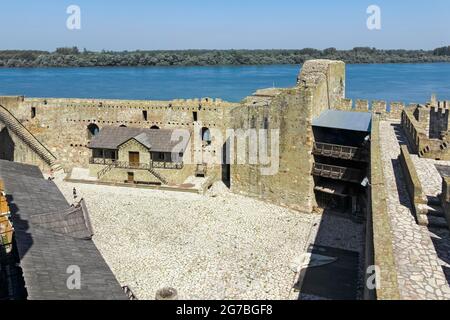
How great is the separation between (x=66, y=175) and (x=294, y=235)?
1743cm

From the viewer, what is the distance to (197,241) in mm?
19500

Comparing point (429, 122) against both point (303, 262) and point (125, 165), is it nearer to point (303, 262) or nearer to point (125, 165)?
point (303, 262)

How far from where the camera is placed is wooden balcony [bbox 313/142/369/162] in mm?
21406

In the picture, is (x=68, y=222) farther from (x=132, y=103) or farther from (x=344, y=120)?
(x=132, y=103)

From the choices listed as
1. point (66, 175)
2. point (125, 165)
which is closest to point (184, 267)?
point (125, 165)

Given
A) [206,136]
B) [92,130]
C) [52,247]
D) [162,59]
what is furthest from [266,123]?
[162,59]

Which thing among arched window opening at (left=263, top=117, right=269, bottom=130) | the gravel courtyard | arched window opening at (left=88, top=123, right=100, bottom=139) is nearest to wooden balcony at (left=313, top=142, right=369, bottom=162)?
arched window opening at (left=263, top=117, right=269, bottom=130)

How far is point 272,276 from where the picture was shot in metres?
16.5

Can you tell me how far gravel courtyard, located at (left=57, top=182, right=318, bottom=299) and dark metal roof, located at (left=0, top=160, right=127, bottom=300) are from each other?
4214 millimetres

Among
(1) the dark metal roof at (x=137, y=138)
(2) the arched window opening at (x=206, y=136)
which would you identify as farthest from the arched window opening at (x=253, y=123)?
(1) the dark metal roof at (x=137, y=138)

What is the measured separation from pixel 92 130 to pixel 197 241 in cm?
1558

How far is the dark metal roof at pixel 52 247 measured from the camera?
9141 millimetres

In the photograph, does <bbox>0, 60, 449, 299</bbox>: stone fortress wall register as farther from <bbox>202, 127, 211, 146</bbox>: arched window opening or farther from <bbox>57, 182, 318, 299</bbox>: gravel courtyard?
<bbox>57, 182, 318, 299</bbox>: gravel courtyard

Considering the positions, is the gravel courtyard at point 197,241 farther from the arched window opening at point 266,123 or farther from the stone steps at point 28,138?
the stone steps at point 28,138
